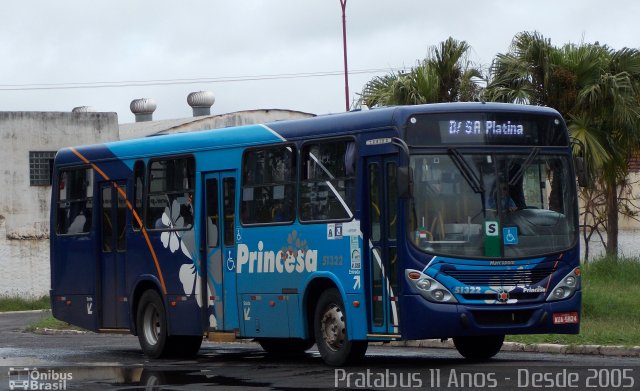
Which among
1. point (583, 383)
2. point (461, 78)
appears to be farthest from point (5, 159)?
point (583, 383)

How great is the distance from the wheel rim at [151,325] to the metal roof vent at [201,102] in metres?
34.8

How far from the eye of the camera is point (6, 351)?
21.7 m

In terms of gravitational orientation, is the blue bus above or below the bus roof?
below

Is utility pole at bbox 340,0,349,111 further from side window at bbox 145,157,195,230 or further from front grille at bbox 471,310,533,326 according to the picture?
front grille at bbox 471,310,533,326

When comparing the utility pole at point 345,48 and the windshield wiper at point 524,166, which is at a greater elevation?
the utility pole at point 345,48

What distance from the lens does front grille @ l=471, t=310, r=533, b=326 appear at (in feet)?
50.0

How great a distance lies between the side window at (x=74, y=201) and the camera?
842 inches

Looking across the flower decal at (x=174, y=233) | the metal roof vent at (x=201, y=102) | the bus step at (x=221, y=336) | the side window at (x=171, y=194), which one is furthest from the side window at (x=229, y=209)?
the metal roof vent at (x=201, y=102)

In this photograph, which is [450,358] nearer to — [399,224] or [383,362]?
[383,362]

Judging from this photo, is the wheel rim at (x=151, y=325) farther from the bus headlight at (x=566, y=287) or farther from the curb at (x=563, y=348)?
the bus headlight at (x=566, y=287)

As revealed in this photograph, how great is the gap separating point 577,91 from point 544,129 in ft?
29.6

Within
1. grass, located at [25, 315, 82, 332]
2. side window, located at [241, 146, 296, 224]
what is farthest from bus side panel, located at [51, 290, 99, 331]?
grass, located at [25, 315, 82, 332]

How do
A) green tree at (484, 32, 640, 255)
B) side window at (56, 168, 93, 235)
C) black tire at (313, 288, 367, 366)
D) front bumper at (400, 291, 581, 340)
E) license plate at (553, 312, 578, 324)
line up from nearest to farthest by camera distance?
front bumper at (400, 291, 581, 340), license plate at (553, 312, 578, 324), black tire at (313, 288, 367, 366), side window at (56, 168, 93, 235), green tree at (484, 32, 640, 255)

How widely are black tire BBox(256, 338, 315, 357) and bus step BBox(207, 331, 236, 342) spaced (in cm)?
121
